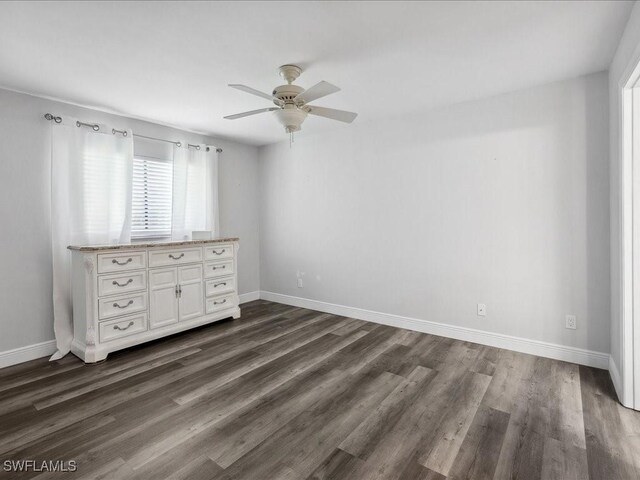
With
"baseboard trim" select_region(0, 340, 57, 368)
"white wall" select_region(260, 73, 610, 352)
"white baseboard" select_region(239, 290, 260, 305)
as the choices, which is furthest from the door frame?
"baseboard trim" select_region(0, 340, 57, 368)

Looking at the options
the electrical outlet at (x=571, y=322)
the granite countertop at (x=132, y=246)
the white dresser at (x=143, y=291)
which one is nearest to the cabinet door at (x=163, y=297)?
the white dresser at (x=143, y=291)

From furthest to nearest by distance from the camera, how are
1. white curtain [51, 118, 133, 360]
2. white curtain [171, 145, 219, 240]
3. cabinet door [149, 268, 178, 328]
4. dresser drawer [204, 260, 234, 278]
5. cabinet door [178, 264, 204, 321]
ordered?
white curtain [171, 145, 219, 240], dresser drawer [204, 260, 234, 278], cabinet door [178, 264, 204, 321], cabinet door [149, 268, 178, 328], white curtain [51, 118, 133, 360]

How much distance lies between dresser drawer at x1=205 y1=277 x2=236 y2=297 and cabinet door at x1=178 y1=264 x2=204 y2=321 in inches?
3.7

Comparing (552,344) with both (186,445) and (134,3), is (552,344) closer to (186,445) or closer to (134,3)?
(186,445)

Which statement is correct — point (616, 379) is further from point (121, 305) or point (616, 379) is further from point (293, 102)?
point (121, 305)

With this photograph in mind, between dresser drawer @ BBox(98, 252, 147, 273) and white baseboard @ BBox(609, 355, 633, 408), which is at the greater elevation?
dresser drawer @ BBox(98, 252, 147, 273)

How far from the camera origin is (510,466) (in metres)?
1.60

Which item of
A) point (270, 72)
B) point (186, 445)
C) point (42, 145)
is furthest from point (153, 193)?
point (186, 445)

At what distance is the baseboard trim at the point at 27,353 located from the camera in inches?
112

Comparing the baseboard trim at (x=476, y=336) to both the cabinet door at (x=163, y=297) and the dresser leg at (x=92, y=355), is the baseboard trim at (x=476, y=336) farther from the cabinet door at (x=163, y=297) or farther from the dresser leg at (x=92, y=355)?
the dresser leg at (x=92, y=355)

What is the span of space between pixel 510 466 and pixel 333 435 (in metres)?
0.89

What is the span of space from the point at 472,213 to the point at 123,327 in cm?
351

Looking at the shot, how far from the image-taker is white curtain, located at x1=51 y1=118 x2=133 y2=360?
3064 mm

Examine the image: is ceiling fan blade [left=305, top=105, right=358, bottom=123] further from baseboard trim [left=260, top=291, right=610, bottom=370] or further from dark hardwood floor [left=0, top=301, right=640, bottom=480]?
baseboard trim [left=260, top=291, right=610, bottom=370]
